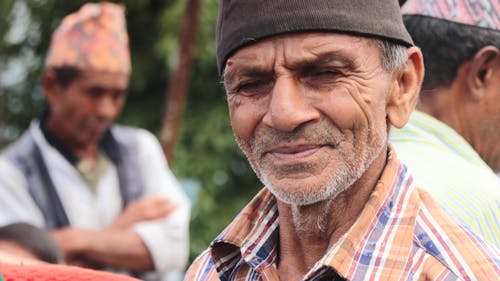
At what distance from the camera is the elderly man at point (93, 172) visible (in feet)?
15.0

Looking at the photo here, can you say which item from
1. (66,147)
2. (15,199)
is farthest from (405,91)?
(66,147)

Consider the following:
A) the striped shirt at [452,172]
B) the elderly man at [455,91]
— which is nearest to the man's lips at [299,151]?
the striped shirt at [452,172]

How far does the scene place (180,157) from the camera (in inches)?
361

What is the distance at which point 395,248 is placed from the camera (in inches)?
76.1

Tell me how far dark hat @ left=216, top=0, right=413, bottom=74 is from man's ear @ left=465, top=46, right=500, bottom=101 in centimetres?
76

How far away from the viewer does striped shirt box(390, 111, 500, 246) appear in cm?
244

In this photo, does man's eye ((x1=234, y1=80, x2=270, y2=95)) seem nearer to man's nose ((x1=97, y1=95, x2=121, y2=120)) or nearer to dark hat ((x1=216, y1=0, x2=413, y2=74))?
dark hat ((x1=216, y1=0, x2=413, y2=74))

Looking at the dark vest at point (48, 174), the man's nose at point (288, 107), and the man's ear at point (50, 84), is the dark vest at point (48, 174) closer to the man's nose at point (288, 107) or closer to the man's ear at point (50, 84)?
the man's ear at point (50, 84)

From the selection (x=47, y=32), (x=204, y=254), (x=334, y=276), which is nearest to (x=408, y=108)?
(x=334, y=276)

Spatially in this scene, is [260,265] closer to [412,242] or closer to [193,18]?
[412,242]

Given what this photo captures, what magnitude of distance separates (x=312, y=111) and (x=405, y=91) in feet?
1.07

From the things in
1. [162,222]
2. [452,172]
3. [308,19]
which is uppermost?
[308,19]

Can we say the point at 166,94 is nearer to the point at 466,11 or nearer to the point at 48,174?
the point at 48,174

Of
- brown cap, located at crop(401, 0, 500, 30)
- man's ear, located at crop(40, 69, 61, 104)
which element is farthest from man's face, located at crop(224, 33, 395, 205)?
man's ear, located at crop(40, 69, 61, 104)
